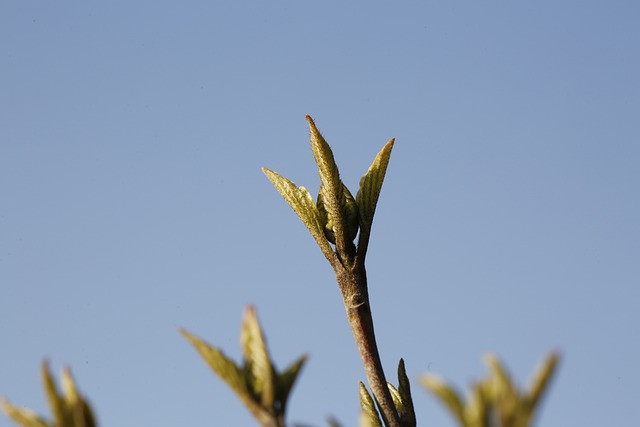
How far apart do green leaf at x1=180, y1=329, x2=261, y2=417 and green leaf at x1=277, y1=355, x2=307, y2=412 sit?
0.05 metres

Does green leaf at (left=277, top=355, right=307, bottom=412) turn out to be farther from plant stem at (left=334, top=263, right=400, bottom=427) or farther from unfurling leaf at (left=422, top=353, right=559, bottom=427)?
plant stem at (left=334, top=263, right=400, bottom=427)

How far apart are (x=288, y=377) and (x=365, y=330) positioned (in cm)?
123

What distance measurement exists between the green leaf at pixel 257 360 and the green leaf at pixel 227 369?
0.02 m

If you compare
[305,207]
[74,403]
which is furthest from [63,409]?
[305,207]

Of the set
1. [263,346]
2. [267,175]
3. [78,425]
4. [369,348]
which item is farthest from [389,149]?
[78,425]

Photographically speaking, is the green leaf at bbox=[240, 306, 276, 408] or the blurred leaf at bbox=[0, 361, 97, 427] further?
the green leaf at bbox=[240, 306, 276, 408]

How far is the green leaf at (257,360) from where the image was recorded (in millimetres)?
1761

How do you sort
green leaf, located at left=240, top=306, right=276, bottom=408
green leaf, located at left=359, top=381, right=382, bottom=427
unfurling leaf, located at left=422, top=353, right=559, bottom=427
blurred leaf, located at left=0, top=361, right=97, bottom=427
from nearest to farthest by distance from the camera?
unfurling leaf, located at left=422, top=353, right=559, bottom=427 → blurred leaf, located at left=0, top=361, right=97, bottom=427 → green leaf, located at left=240, top=306, right=276, bottom=408 → green leaf, located at left=359, top=381, right=382, bottom=427

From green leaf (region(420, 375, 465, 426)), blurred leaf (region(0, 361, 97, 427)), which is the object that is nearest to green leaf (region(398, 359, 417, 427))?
blurred leaf (region(0, 361, 97, 427))

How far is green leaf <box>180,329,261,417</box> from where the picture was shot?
177 cm

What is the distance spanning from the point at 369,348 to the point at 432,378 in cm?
166

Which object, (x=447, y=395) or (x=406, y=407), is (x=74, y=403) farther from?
(x=406, y=407)

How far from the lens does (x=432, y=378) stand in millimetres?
1325

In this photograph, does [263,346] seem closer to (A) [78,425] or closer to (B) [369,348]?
(A) [78,425]
